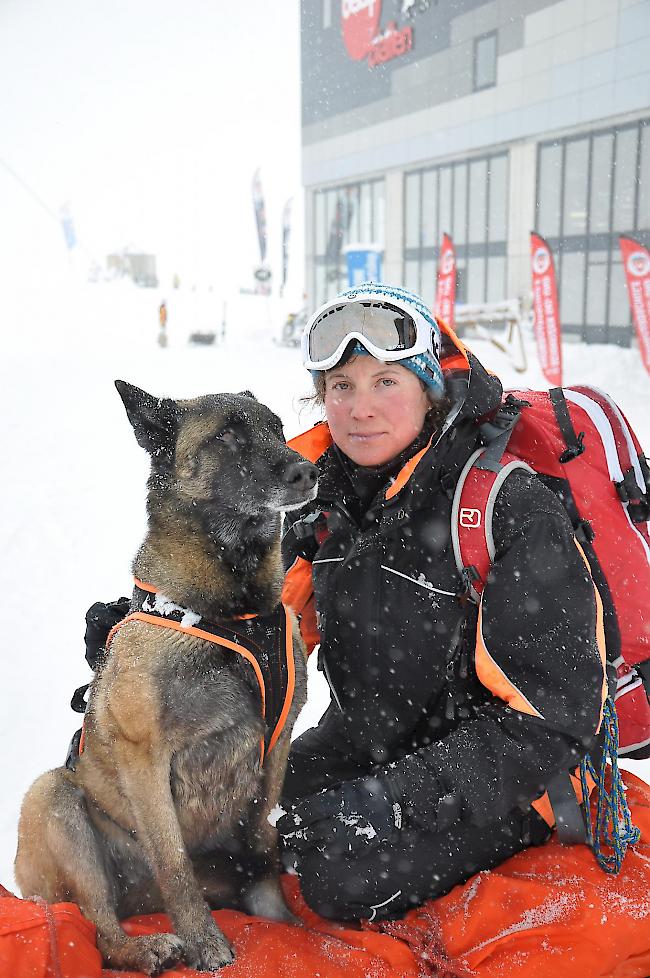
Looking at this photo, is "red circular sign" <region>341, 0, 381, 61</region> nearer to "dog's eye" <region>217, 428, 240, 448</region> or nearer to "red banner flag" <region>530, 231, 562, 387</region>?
"red banner flag" <region>530, 231, 562, 387</region>

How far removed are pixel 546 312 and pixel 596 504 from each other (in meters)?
14.3

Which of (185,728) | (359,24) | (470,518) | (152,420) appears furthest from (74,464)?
(359,24)

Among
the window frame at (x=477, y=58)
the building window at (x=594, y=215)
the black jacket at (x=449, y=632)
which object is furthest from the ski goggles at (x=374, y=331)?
the window frame at (x=477, y=58)

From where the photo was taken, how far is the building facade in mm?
22781

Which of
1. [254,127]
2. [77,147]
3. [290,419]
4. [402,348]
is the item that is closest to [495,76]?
[290,419]

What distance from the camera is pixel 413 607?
250cm

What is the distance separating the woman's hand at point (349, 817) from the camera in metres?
2.25

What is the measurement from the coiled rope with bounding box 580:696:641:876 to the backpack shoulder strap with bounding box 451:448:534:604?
60cm

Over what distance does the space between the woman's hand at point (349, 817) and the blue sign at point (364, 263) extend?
2267 centimetres

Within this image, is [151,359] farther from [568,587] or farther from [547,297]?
[568,587]

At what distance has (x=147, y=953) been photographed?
7.22 ft

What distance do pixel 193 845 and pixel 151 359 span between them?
A: 22188 mm

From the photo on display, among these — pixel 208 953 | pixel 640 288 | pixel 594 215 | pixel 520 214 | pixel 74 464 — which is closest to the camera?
pixel 208 953

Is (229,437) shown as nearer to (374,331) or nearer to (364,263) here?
(374,331)
